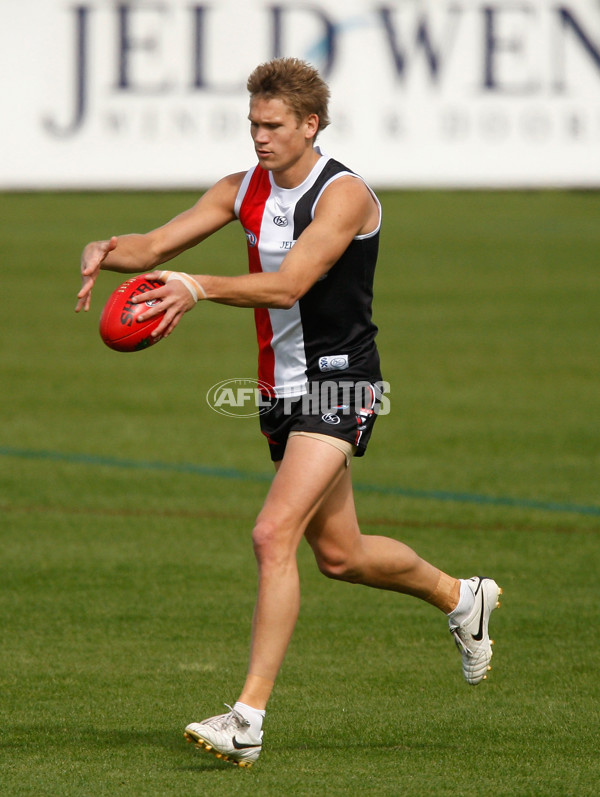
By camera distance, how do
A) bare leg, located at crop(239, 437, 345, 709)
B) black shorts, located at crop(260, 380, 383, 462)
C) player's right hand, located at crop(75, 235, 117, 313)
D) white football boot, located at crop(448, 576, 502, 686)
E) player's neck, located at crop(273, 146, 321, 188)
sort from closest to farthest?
bare leg, located at crop(239, 437, 345, 709), player's right hand, located at crop(75, 235, 117, 313), black shorts, located at crop(260, 380, 383, 462), player's neck, located at crop(273, 146, 321, 188), white football boot, located at crop(448, 576, 502, 686)

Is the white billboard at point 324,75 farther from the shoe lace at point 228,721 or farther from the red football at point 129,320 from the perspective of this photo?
the shoe lace at point 228,721

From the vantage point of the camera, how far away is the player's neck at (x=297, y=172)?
5371mm

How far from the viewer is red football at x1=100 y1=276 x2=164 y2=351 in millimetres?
4930

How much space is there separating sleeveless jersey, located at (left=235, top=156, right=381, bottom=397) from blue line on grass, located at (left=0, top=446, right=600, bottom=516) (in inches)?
154

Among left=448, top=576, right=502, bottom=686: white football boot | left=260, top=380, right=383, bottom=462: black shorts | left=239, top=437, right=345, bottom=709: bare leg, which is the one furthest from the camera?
left=448, top=576, right=502, bottom=686: white football boot

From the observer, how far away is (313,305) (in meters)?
5.41

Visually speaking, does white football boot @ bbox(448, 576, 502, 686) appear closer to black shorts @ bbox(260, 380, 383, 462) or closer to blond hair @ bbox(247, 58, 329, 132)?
black shorts @ bbox(260, 380, 383, 462)

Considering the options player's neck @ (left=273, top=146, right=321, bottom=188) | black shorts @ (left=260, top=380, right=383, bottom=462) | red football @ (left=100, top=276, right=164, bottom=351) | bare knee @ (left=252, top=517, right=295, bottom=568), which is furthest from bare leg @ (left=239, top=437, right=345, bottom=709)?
player's neck @ (left=273, top=146, right=321, bottom=188)

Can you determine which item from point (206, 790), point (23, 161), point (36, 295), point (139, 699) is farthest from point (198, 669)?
point (23, 161)

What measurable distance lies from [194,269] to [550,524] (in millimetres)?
12358

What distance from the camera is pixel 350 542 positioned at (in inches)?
215

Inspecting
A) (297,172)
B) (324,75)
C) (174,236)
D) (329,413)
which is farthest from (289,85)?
(324,75)

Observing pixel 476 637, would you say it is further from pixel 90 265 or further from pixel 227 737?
pixel 90 265

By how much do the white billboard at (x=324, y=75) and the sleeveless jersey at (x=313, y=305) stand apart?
2028 centimetres
